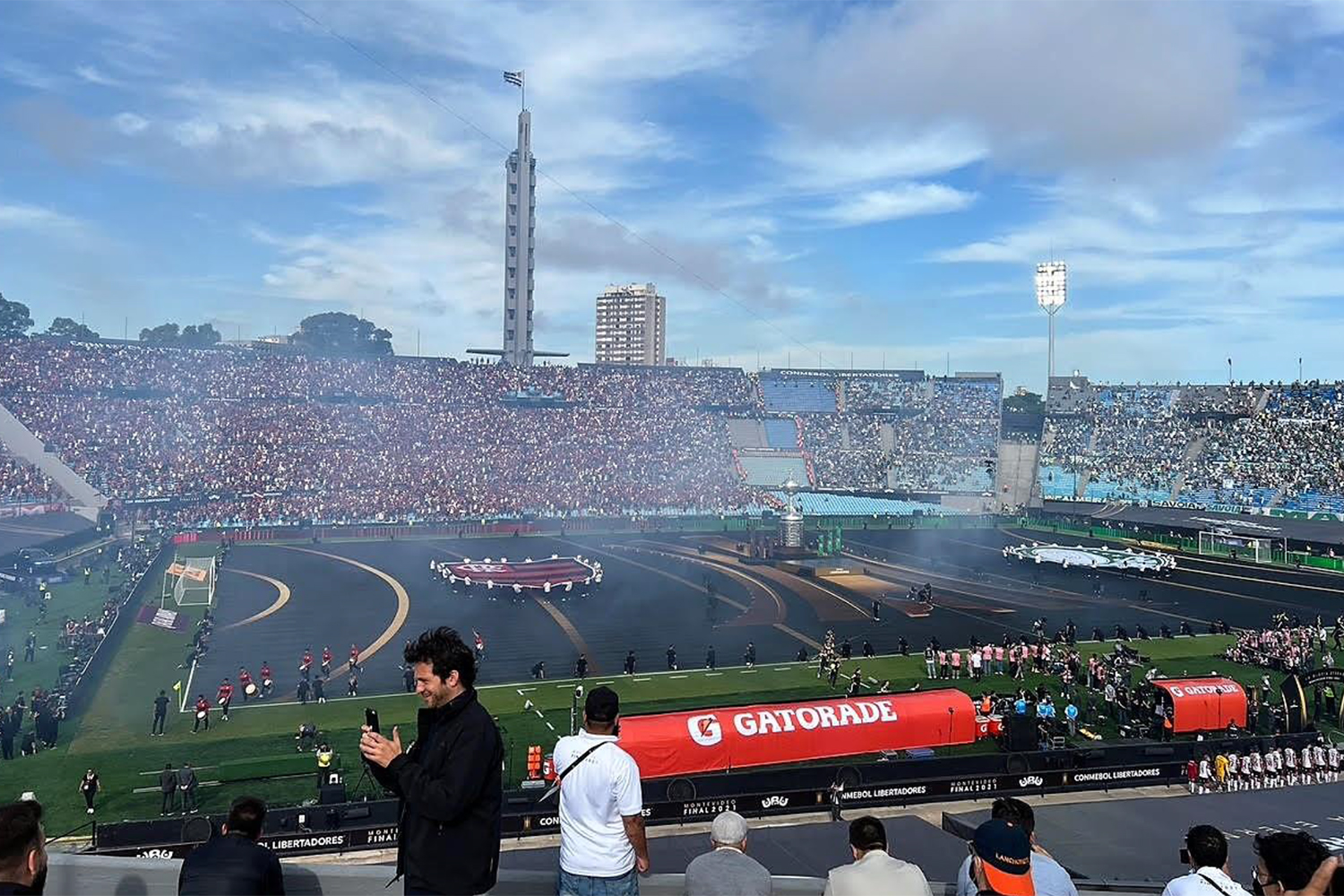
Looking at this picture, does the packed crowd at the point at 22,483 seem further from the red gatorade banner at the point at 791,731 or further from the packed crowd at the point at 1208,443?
the packed crowd at the point at 1208,443

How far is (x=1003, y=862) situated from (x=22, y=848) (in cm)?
495

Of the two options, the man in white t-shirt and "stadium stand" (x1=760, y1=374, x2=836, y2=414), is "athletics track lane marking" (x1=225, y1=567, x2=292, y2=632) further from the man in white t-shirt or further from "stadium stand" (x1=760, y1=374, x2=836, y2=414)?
"stadium stand" (x1=760, y1=374, x2=836, y2=414)

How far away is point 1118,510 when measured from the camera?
2886 inches

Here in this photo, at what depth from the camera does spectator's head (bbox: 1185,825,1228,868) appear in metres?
6.03

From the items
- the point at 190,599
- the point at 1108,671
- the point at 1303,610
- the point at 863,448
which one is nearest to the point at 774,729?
the point at 1108,671

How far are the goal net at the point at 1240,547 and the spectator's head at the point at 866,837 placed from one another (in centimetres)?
6341

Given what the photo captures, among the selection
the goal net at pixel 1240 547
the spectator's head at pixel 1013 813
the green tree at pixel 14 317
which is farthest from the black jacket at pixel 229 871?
the green tree at pixel 14 317

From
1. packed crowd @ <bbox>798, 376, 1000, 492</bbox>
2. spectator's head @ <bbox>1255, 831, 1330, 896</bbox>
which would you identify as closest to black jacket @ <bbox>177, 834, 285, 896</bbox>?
spectator's head @ <bbox>1255, 831, 1330, 896</bbox>

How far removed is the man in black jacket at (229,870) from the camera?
4.73 meters

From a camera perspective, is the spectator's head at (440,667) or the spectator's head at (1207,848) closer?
the spectator's head at (440,667)

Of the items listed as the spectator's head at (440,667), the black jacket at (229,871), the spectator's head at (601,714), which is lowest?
the black jacket at (229,871)

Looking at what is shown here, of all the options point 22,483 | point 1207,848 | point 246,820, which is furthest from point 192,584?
point 1207,848

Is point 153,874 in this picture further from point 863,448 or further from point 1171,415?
point 1171,415

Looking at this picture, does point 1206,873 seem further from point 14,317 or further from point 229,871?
point 14,317
